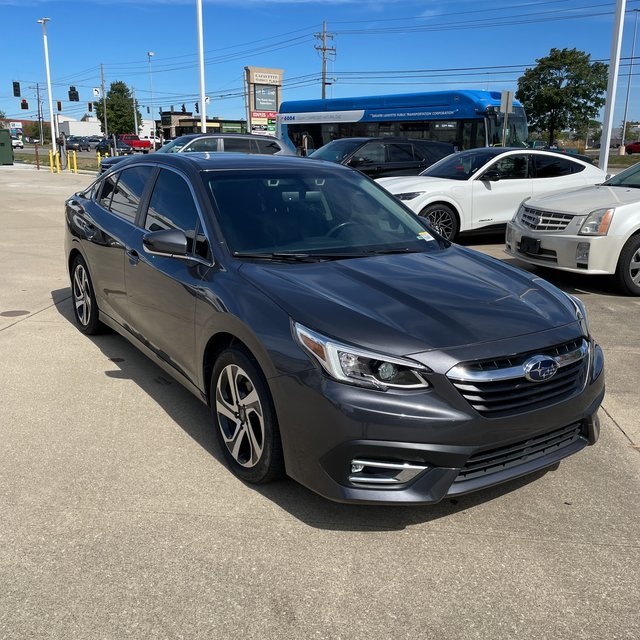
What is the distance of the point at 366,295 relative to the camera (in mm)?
3166

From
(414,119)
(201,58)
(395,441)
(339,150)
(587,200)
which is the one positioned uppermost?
(201,58)

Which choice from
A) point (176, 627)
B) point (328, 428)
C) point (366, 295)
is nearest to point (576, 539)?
point (328, 428)

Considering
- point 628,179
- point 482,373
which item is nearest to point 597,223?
point 628,179

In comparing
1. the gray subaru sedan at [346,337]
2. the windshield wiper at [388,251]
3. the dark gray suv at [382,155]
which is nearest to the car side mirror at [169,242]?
the gray subaru sedan at [346,337]

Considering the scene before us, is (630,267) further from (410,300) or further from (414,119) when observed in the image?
(414,119)

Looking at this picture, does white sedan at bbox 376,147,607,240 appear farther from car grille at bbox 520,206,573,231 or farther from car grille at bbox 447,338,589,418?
car grille at bbox 447,338,589,418

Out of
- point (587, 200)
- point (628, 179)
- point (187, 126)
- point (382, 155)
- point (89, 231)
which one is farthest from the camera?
point (187, 126)

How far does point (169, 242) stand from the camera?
3.66 m

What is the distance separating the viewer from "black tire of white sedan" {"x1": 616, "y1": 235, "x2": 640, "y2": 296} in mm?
7219

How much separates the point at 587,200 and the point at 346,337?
577 centimetres

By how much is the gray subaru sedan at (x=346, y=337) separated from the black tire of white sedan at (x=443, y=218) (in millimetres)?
6063

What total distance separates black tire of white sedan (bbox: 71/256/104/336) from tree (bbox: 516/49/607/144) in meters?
43.5

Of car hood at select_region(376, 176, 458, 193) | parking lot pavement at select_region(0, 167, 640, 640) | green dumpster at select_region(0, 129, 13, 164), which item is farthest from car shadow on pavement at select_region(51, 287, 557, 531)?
green dumpster at select_region(0, 129, 13, 164)

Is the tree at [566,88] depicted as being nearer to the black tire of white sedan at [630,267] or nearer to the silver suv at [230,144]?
the silver suv at [230,144]
